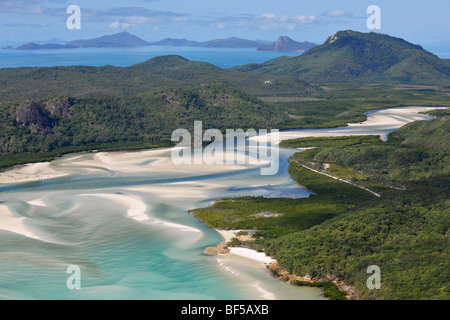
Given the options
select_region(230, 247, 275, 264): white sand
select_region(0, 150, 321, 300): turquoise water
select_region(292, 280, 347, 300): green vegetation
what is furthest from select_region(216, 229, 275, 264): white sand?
select_region(292, 280, 347, 300): green vegetation

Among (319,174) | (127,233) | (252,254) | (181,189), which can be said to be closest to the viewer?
(252,254)

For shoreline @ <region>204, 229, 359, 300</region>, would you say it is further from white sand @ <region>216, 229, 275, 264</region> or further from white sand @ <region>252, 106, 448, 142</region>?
white sand @ <region>252, 106, 448, 142</region>

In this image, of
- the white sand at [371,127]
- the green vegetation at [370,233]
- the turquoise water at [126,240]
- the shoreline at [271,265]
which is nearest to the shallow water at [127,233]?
the turquoise water at [126,240]

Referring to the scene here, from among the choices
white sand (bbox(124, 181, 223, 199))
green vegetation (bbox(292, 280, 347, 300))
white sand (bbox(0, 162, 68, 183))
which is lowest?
green vegetation (bbox(292, 280, 347, 300))

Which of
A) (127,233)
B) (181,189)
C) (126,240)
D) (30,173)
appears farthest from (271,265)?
(30,173)

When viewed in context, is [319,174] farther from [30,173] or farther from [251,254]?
[30,173]

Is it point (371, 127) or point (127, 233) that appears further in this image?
point (371, 127)
